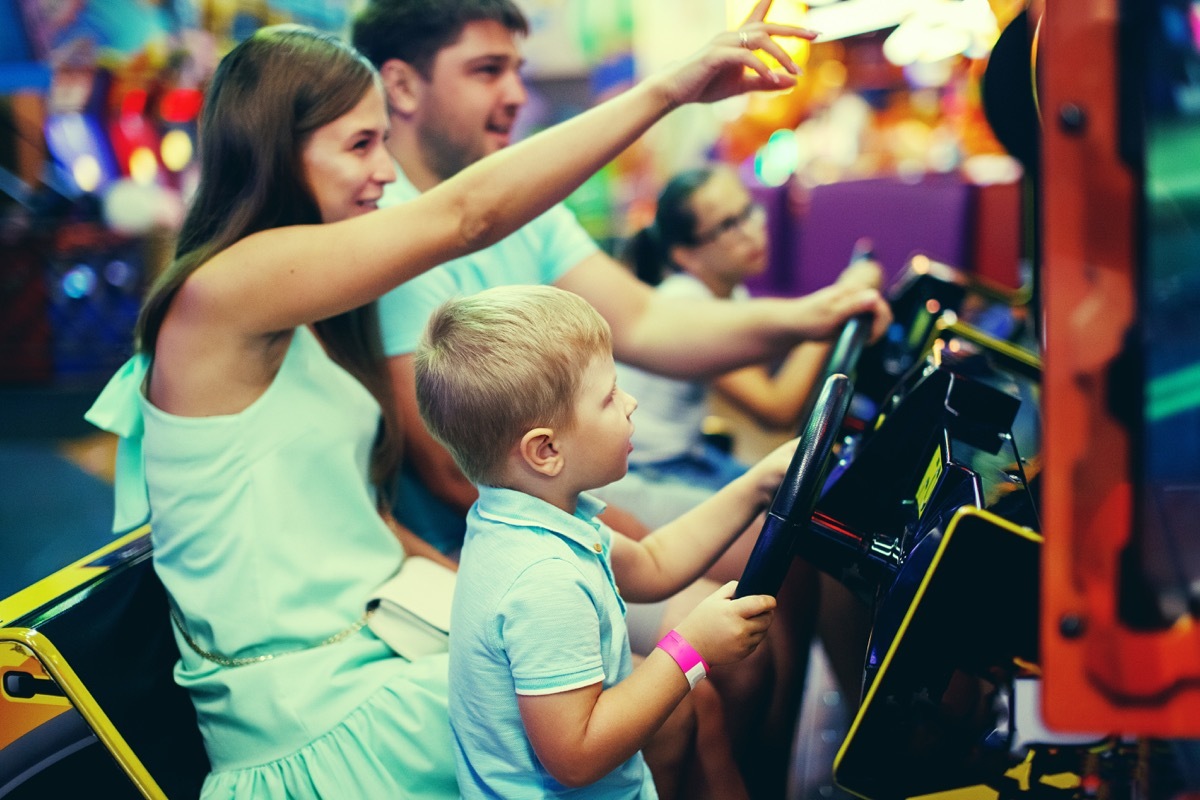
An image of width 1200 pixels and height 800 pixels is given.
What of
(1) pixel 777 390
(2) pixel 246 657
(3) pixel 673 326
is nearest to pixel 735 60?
(3) pixel 673 326

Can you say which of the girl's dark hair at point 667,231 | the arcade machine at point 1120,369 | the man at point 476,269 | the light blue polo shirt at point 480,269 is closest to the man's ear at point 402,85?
the man at point 476,269

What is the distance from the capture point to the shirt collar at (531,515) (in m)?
1.10

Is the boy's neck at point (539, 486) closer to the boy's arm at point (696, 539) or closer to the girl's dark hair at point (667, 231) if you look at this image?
the boy's arm at point (696, 539)

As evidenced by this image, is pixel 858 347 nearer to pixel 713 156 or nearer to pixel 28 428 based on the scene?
pixel 28 428

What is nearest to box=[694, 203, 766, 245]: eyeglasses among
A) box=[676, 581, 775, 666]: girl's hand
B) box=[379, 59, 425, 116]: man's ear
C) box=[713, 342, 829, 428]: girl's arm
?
box=[713, 342, 829, 428]: girl's arm

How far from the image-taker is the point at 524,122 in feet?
24.3

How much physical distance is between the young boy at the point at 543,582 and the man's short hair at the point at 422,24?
2.80 ft

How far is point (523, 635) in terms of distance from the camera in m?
1.02

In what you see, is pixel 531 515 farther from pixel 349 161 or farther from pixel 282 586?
pixel 349 161

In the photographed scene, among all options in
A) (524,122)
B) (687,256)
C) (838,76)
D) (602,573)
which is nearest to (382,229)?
(602,573)

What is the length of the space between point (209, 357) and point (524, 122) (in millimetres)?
6368

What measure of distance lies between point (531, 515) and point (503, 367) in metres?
0.16

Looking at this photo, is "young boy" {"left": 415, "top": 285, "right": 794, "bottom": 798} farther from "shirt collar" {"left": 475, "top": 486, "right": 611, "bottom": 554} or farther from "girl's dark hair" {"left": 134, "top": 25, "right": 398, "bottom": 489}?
"girl's dark hair" {"left": 134, "top": 25, "right": 398, "bottom": 489}

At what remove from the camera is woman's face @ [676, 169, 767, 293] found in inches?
110
